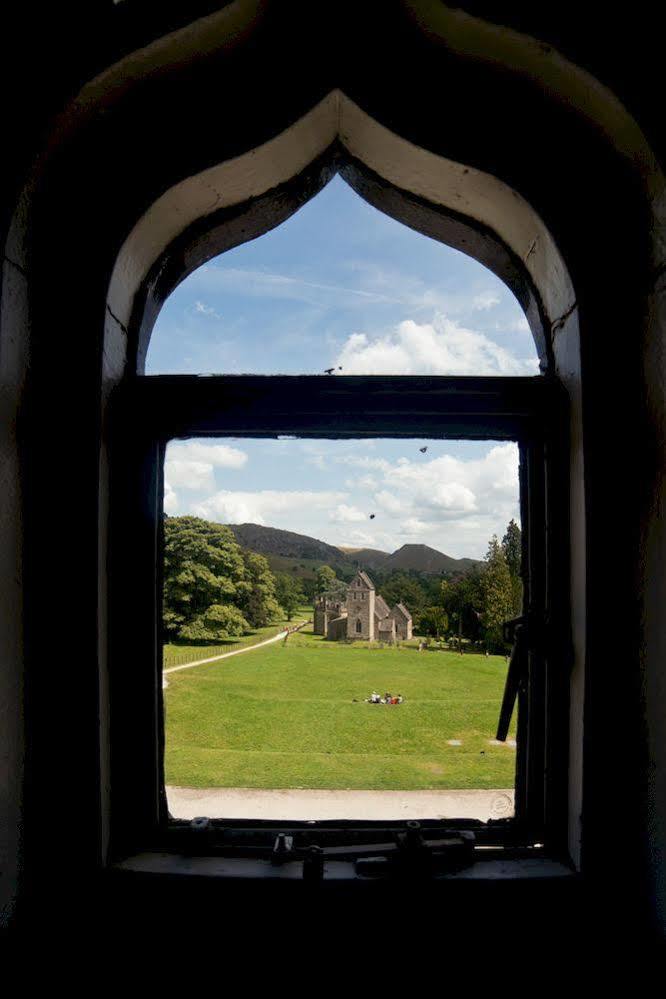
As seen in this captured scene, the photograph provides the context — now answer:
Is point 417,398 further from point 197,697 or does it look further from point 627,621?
point 197,697

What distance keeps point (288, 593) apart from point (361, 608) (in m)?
0.28

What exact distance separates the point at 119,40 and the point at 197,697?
153cm

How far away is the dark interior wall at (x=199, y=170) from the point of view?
960 millimetres

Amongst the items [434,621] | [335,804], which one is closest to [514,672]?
[434,621]

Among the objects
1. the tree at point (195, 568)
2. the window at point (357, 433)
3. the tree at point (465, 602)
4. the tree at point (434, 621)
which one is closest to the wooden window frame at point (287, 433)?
the window at point (357, 433)

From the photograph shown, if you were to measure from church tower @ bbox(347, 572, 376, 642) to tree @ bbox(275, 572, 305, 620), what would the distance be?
0.18 meters

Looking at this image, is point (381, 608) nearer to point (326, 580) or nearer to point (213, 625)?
point (326, 580)

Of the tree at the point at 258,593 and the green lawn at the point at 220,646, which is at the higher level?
the tree at the point at 258,593

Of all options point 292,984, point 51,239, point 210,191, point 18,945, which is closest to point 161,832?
point 18,945

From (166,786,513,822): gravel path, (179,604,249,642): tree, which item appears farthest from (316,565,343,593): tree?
(166,786,513,822): gravel path

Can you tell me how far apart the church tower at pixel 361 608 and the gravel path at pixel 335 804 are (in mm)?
515

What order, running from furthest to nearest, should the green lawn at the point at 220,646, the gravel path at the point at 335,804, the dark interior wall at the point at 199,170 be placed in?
the green lawn at the point at 220,646 → the gravel path at the point at 335,804 → the dark interior wall at the point at 199,170

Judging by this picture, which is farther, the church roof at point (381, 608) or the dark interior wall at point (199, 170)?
the church roof at point (381, 608)

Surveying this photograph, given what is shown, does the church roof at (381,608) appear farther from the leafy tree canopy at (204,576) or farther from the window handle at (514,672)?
the window handle at (514,672)
